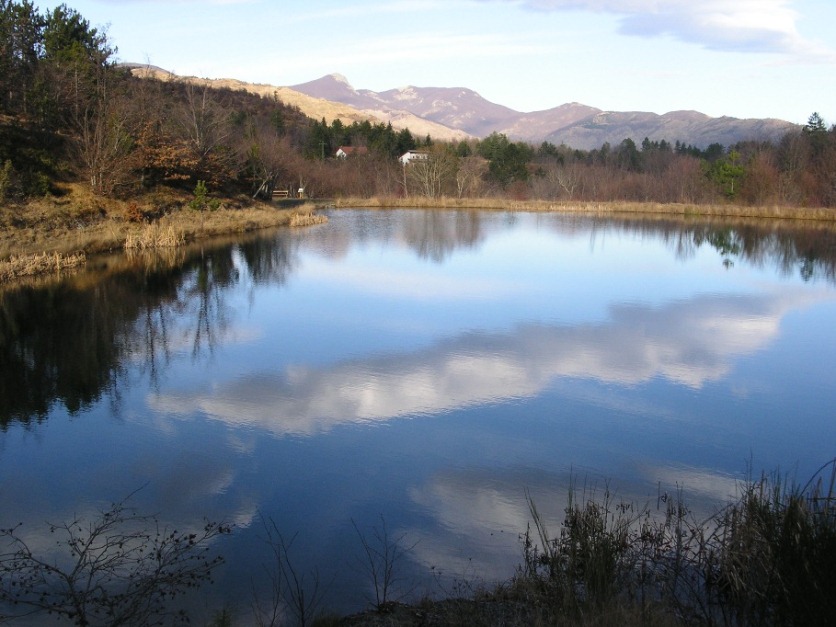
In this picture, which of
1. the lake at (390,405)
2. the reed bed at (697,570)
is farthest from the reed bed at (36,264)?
the reed bed at (697,570)

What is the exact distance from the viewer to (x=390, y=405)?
7.37 meters

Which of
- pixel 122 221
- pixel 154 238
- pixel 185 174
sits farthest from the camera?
pixel 185 174

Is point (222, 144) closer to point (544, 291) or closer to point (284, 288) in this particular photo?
point (284, 288)

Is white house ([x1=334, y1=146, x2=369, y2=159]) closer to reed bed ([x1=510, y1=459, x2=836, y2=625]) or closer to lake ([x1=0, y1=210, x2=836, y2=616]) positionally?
lake ([x1=0, y1=210, x2=836, y2=616])

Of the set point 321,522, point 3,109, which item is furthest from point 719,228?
point 321,522

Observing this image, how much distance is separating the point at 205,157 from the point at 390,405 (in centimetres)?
2342

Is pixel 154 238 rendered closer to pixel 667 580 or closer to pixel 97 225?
pixel 97 225

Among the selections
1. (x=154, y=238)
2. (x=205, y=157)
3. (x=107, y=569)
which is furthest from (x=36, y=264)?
(x=205, y=157)

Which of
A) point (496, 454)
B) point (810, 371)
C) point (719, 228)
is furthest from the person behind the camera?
point (719, 228)

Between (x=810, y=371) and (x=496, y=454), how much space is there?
5037 millimetres

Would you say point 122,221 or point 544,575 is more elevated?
point 122,221

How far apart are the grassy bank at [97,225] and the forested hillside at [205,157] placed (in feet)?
1.77

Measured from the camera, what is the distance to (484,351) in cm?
942

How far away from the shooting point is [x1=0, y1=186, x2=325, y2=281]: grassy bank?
1488cm
